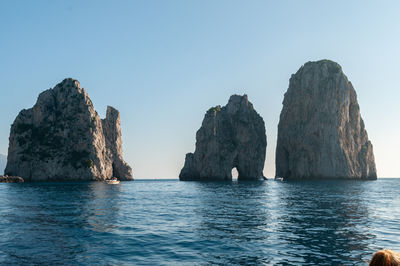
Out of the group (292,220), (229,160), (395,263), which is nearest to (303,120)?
(229,160)

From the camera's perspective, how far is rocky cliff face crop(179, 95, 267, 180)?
168 m

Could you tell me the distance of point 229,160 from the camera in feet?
553

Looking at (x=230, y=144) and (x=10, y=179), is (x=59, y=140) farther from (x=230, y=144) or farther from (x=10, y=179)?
(x=230, y=144)

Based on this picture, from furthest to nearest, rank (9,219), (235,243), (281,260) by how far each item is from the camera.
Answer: (9,219)
(235,243)
(281,260)

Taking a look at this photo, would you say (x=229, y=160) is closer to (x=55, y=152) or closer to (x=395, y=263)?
(x=55, y=152)

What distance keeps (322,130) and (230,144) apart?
47.9m

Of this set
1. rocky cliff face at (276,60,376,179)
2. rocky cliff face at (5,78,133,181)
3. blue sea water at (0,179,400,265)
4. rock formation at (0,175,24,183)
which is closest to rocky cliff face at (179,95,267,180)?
rocky cliff face at (276,60,376,179)

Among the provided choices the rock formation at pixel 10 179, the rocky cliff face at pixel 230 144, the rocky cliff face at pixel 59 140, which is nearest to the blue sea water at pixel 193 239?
the rock formation at pixel 10 179

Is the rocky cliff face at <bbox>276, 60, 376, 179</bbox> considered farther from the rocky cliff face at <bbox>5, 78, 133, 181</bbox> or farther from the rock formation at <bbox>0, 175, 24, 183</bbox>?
the rock formation at <bbox>0, 175, 24, 183</bbox>

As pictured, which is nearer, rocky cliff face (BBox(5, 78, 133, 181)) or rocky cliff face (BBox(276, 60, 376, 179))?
rocky cliff face (BBox(5, 78, 133, 181))

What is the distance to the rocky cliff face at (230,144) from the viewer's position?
6594 inches

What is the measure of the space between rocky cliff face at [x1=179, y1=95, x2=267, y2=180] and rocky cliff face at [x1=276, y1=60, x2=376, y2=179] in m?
14.5

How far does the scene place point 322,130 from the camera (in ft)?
504

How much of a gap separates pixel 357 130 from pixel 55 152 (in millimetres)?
152054
